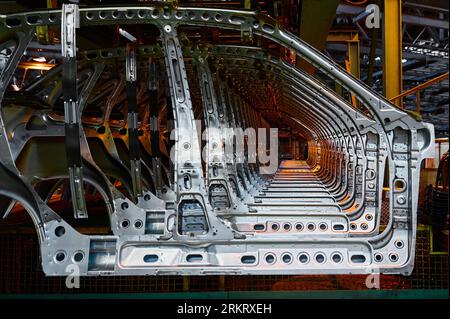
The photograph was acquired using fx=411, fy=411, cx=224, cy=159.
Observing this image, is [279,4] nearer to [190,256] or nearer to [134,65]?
[134,65]

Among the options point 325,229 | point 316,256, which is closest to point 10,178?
point 316,256

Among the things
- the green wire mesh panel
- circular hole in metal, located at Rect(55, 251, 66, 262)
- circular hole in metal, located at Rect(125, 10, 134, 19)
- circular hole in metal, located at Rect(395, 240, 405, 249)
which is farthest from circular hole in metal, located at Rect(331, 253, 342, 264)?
circular hole in metal, located at Rect(125, 10, 134, 19)

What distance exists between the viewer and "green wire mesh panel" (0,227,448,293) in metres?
4.47

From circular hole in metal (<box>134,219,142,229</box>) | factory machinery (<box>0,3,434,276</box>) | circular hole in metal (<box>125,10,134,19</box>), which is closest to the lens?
factory machinery (<box>0,3,434,276</box>)

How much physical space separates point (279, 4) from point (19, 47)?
3.74m

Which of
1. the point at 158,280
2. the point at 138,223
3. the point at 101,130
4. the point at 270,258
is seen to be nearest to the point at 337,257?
the point at 270,258

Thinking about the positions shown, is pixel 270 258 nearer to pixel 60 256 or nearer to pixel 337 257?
pixel 337 257

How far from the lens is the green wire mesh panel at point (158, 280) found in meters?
4.47

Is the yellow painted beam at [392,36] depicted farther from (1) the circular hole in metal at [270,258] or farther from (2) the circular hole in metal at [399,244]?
(1) the circular hole in metal at [270,258]

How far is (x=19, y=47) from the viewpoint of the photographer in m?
3.14

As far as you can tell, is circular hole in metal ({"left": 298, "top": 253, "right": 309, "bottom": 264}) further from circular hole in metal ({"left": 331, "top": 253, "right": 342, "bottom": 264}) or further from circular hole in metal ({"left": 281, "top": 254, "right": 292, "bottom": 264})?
circular hole in metal ({"left": 331, "top": 253, "right": 342, "bottom": 264})

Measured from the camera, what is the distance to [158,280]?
4.64 metres

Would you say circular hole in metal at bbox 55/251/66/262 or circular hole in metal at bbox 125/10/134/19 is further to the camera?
circular hole in metal at bbox 125/10/134/19

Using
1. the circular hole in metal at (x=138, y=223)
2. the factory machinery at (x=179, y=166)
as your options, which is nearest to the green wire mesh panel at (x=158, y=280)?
the factory machinery at (x=179, y=166)
